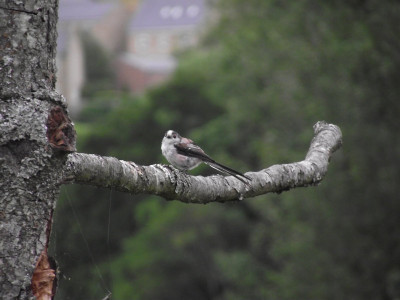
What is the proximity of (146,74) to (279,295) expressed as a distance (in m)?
78.1

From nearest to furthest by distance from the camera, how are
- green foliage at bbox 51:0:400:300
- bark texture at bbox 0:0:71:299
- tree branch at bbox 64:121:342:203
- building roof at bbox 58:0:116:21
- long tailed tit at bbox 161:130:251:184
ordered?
bark texture at bbox 0:0:71:299 < tree branch at bbox 64:121:342:203 < long tailed tit at bbox 161:130:251:184 < green foliage at bbox 51:0:400:300 < building roof at bbox 58:0:116:21

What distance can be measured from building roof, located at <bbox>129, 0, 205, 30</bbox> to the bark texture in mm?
130710

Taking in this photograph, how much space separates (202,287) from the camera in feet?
147

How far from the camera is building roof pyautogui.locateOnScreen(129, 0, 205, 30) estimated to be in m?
134

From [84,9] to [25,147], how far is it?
13253 cm

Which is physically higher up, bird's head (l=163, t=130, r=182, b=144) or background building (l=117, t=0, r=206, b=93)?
background building (l=117, t=0, r=206, b=93)

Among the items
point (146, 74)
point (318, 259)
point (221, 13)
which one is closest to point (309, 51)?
point (318, 259)

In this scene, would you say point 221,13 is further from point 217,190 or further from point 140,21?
point 140,21

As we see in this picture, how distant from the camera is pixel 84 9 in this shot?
5212 inches

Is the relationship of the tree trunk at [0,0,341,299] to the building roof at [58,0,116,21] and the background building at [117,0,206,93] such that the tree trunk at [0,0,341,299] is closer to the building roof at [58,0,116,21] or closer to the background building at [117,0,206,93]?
the background building at [117,0,206,93]

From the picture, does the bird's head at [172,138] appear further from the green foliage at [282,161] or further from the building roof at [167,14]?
the building roof at [167,14]

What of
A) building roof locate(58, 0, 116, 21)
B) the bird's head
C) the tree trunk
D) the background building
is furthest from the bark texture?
building roof locate(58, 0, 116, 21)

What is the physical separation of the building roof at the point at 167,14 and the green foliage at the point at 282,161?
8158 centimetres

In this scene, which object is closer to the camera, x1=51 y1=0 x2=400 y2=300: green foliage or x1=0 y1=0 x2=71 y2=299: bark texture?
x1=0 y1=0 x2=71 y2=299: bark texture
